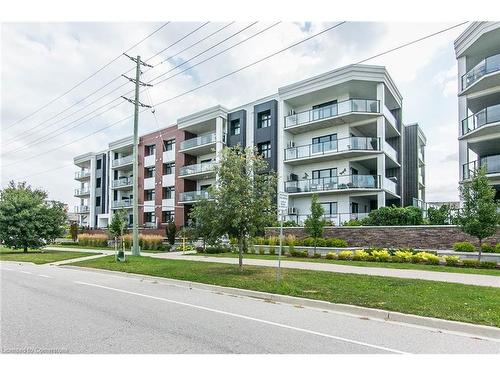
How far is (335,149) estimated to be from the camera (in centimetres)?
2678

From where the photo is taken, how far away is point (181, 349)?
5113mm

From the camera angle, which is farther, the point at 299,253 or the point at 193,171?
the point at 193,171

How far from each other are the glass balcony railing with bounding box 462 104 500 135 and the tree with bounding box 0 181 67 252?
3137 centimetres

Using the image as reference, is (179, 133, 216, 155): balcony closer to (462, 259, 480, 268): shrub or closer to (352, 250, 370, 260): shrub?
(352, 250, 370, 260): shrub

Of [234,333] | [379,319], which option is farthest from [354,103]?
[234,333]

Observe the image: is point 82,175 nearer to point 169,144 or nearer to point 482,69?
point 169,144

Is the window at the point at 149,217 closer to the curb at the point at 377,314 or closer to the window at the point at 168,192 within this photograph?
the window at the point at 168,192

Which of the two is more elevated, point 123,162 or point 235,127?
point 235,127

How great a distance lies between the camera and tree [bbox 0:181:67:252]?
86.7ft

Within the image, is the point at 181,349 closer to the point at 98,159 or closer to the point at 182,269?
the point at 182,269

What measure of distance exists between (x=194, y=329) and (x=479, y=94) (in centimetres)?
2497

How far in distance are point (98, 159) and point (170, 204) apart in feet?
74.5

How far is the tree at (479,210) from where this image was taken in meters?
14.2

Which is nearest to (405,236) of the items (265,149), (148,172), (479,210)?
(479,210)
